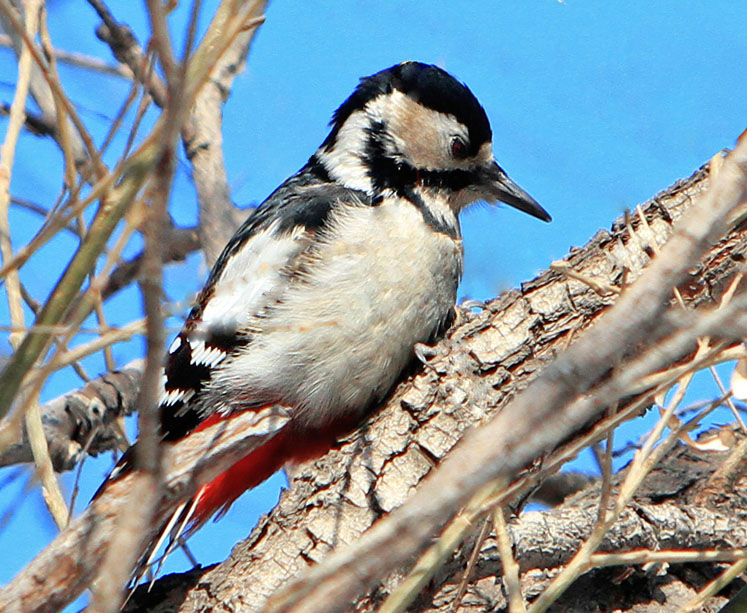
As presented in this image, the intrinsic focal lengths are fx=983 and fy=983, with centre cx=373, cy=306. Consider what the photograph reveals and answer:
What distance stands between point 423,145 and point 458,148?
14 cm

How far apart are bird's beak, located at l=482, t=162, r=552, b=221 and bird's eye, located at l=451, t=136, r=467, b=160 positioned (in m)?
0.12

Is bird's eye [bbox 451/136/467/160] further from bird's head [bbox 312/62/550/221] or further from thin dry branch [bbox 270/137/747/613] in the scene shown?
thin dry branch [bbox 270/137/747/613]

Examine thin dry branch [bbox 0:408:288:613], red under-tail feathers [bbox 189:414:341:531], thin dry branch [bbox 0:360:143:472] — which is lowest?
thin dry branch [bbox 0:408:288:613]

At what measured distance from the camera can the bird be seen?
9.95 ft

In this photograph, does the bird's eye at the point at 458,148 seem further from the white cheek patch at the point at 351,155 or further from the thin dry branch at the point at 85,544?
the thin dry branch at the point at 85,544

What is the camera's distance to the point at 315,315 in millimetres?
3109

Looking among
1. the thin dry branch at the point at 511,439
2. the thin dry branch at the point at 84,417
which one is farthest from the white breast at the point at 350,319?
the thin dry branch at the point at 511,439

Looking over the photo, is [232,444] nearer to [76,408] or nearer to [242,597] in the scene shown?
[242,597]

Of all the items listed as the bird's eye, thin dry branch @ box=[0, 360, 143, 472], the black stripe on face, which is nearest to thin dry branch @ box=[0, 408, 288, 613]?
thin dry branch @ box=[0, 360, 143, 472]


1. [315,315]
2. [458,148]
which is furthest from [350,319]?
[458,148]

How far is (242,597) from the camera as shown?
2463mm

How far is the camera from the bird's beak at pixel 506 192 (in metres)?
3.72

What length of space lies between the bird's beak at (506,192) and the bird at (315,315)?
0.76ft

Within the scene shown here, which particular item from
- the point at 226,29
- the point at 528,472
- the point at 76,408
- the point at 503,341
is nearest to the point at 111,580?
the point at 226,29
